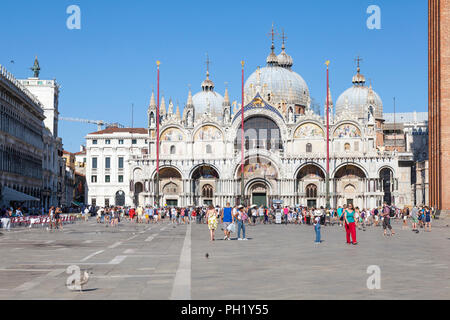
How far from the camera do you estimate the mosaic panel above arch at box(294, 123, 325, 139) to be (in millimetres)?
83562

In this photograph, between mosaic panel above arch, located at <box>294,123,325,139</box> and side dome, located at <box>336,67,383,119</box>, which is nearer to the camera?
mosaic panel above arch, located at <box>294,123,325,139</box>

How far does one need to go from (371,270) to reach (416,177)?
85899 millimetres

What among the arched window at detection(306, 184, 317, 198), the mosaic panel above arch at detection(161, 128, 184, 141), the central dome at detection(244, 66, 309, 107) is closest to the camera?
the arched window at detection(306, 184, 317, 198)

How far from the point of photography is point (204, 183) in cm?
8588

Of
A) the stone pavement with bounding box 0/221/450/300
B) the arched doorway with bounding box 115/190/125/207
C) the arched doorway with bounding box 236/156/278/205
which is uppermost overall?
the arched doorway with bounding box 236/156/278/205

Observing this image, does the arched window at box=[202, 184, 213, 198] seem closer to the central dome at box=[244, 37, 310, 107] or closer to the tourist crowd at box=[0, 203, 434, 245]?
the tourist crowd at box=[0, 203, 434, 245]

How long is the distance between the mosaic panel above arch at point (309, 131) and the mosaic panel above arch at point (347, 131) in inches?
70.8

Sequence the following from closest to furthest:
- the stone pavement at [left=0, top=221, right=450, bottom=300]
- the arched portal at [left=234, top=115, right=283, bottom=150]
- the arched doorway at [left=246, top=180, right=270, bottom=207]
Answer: the stone pavement at [left=0, top=221, right=450, bottom=300] → the arched doorway at [left=246, top=180, right=270, bottom=207] → the arched portal at [left=234, top=115, right=283, bottom=150]

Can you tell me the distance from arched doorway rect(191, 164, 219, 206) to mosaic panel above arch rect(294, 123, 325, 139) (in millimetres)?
11154

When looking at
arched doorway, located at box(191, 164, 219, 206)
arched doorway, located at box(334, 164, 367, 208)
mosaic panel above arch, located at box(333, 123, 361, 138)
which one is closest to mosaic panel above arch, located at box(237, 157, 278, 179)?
arched doorway, located at box(191, 164, 219, 206)

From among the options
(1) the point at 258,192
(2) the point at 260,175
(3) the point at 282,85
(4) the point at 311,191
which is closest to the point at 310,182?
(4) the point at 311,191

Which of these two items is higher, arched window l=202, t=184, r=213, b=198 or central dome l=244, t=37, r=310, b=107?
central dome l=244, t=37, r=310, b=107

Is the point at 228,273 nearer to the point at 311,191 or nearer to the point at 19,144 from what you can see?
the point at 19,144
